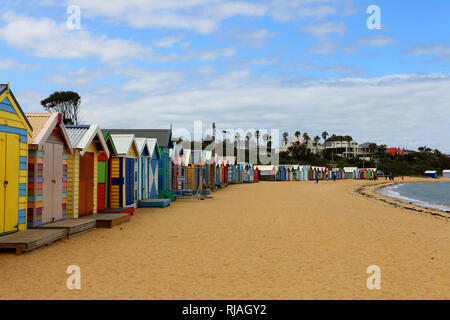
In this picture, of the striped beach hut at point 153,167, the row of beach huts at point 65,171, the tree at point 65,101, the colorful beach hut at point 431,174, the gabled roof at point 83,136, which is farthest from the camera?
the colorful beach hut at point 431,174

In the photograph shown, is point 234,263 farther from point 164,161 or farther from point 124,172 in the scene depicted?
point 164,161

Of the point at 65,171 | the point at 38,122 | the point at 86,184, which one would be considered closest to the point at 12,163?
the point at 38,122

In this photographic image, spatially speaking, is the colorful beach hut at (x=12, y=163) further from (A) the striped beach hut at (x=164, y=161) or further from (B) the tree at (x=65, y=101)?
(B) the tree at (x=65, y=101)

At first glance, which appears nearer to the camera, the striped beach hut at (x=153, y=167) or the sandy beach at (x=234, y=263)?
the sandy beach at (x=234, y=263)

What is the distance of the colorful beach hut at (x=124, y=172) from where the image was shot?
17.3 meters

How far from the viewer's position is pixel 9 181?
378 inches

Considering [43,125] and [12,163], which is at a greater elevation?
[43,125]

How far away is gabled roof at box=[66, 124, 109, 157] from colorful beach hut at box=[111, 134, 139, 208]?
220cm

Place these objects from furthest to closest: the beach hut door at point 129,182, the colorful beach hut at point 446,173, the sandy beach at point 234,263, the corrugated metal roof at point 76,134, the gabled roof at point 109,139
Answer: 1. the colorful beach hut at point 446,173
2. the beach hut door at point 129,182
3. the gabled roof at point 109,139
4. the corrugated metal roof at point 76,134
5. the sandy beach at point 234,263

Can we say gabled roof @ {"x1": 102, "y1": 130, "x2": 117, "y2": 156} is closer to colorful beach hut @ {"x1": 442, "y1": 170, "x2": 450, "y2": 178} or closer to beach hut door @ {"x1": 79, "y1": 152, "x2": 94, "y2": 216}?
beach hut door @ {"x1": 79, "y1": 152, "x2": 94, "y2": 216}

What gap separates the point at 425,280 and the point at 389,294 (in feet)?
4.26

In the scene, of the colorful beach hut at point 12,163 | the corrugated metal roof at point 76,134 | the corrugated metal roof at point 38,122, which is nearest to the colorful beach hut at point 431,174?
the corrugated metal roof at point 76,134

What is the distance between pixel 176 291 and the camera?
6.21 meters

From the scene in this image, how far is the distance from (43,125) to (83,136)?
7.92 ft
